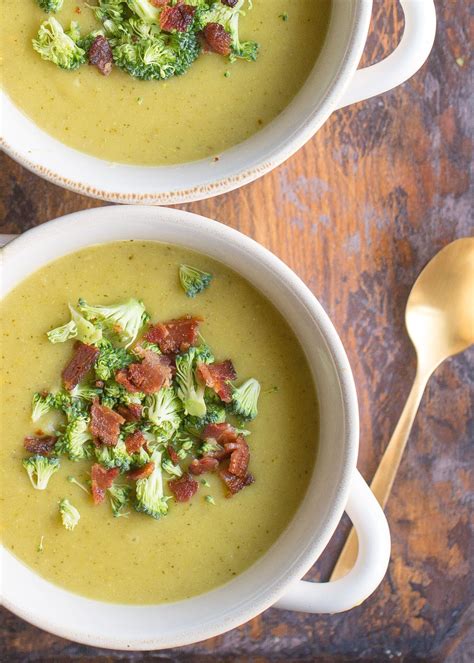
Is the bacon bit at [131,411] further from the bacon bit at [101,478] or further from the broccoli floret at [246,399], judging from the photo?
the broccoli floret at [246,399]

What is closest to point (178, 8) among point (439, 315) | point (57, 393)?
point (57, 393)

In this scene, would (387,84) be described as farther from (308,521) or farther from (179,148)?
(308,521)

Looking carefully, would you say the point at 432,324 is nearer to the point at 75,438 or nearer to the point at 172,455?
the point at 172,455

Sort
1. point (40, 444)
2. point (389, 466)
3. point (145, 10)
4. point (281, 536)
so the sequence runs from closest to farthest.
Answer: point (145, 10) → point (40, 444) → point (281, 536) → point (389, 466)

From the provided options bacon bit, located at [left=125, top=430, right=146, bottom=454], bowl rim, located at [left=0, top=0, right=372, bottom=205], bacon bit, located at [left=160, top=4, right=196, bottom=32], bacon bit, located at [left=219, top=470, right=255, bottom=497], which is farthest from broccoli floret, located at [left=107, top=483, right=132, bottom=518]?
bacon bit, located at [left=160, top=4, right=196, bottom=32]

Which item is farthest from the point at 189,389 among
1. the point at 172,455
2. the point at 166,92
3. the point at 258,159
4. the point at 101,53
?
the point at 101,53

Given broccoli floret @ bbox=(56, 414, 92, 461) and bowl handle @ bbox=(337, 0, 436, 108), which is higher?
bowl handle @ bbox=(337, 0, 436, 108)

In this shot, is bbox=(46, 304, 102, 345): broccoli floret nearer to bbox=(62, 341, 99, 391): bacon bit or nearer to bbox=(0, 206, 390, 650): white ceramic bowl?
bbox=(62, 341, 99, 391): bacon bit

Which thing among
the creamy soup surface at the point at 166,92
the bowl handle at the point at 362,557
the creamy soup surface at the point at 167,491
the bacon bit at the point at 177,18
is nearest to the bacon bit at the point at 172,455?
the creamy soup surface at the point at 167,491
